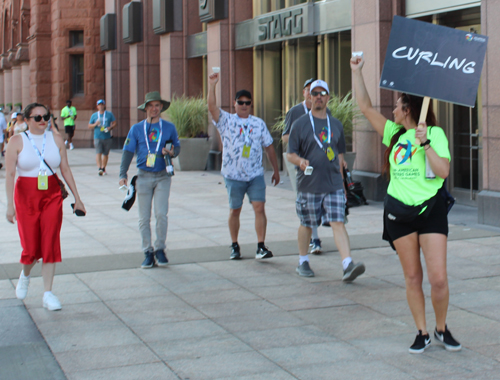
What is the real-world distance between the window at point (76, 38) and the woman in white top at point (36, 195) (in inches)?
1138

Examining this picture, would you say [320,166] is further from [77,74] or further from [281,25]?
[77,74]

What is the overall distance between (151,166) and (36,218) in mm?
1780

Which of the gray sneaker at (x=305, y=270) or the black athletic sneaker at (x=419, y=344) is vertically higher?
the gray sneaker at (x=305, y=270)

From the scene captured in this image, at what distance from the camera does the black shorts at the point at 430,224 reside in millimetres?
4914

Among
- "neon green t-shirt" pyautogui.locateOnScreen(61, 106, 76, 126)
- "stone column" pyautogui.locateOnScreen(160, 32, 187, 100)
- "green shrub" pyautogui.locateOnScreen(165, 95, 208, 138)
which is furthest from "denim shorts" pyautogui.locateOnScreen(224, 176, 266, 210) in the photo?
"neon green t-shirt" pyautogui.locateOnScreen(61, 106, 76, 126)

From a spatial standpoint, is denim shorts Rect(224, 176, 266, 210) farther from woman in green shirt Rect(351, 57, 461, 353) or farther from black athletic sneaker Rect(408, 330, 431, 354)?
black athletic sneaker Rect(408, 330, 431, 354)

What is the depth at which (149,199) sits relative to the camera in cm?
800

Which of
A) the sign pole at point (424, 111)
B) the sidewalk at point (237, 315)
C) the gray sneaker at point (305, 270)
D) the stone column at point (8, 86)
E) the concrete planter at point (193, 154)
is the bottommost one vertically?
the sidewalk at point (237, 315)

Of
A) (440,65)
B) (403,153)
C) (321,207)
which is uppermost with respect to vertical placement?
(440,65)

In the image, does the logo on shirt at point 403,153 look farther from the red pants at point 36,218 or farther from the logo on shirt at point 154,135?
the logo on shirt at point 154,135

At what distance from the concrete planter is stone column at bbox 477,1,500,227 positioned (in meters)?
10.3

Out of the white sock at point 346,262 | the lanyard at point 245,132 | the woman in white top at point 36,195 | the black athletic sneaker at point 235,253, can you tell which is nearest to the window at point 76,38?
the lanyard at point 245,132

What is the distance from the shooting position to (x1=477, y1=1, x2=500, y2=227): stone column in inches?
390

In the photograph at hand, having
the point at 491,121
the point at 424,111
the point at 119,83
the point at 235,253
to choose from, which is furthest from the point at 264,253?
A: the point at 119,83
